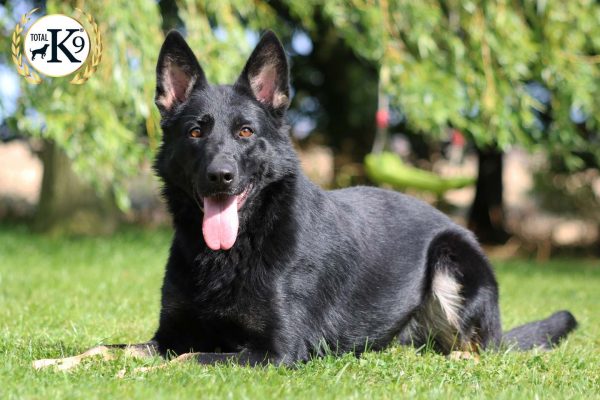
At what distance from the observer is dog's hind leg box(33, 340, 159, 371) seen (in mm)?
4312

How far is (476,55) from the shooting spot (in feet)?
37.1

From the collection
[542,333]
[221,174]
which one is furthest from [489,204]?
[221,174]

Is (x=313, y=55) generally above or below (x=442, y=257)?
above

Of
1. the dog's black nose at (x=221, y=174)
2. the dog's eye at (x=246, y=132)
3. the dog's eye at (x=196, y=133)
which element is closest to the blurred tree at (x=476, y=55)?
the dog's eye at (x=246, y=132)

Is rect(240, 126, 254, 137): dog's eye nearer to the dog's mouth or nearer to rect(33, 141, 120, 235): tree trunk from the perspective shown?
the dog's mouth

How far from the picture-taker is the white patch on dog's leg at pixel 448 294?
223 inches

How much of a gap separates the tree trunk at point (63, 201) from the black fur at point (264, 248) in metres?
10.4

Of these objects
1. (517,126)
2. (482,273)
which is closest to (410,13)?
(517,126)

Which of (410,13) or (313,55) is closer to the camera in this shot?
(410,13)

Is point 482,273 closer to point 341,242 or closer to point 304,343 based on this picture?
point 341,242

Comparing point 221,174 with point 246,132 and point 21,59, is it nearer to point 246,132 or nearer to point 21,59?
point 246,132

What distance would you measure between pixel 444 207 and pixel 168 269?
1355 centimetres

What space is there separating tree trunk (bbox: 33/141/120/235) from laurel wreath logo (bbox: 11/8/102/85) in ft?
19.4

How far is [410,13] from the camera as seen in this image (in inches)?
432
